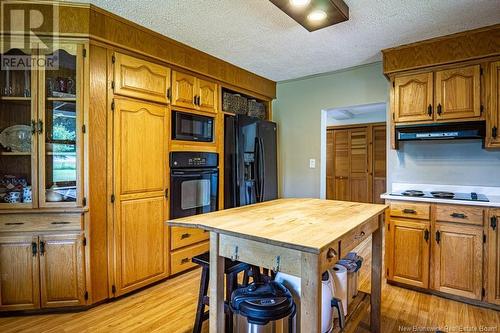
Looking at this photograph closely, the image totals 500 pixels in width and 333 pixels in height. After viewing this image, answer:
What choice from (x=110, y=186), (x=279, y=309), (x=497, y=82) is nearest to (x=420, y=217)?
(x=497, y=82)

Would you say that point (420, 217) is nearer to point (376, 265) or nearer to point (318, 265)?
point (376, 265)

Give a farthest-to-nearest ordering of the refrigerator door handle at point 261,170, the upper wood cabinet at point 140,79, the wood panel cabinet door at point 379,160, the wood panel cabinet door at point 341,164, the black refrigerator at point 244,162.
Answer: the wood panel cabinet door at point 341,164 → the wood panel cabinet door at point 379,160 → the refrigerator door handle at point 261,170 → the black refrigerator at point 244,162 → the upper wood cabinet at point 140,79

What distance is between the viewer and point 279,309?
1312 millimetres

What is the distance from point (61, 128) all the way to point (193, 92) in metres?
1.29

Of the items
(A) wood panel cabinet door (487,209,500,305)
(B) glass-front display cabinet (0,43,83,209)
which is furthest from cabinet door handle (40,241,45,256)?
(A) wood panel cabinet door (487,209,500,305)

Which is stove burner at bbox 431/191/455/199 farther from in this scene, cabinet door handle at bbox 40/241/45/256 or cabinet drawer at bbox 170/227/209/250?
cabinet door handle at bbox 40/241/45/256

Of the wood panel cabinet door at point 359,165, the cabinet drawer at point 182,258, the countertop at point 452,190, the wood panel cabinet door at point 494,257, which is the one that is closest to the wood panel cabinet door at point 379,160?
the wood panel cabinet door at point 359,165

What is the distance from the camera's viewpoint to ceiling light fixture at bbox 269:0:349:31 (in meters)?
1.96

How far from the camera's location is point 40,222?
2135mm

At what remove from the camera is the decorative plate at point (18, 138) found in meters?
2.23

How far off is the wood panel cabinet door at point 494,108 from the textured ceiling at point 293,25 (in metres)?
0.41

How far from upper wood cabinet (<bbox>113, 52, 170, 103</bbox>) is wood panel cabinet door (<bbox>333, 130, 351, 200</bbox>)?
461cm

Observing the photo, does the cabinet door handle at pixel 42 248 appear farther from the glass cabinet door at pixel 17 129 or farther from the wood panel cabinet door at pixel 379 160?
the wood panel cabinet door at pixel 379 160

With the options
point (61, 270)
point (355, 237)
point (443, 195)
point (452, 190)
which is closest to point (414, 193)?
point (443, 195)
